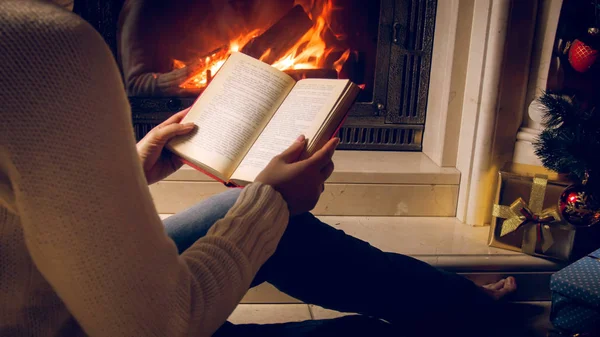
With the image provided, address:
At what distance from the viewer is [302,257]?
0.87 m

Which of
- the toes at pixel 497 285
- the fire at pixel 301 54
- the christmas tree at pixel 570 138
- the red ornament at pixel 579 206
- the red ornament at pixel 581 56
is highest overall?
the red ornament at pixel 581 56

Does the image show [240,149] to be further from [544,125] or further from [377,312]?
[544,125]

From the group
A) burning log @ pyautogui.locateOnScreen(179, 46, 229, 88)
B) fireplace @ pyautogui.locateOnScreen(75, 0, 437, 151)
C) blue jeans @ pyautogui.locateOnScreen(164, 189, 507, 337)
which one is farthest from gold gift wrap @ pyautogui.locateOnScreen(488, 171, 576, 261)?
burning log @ pyautogui.locateOnScreen(179, 46, 229, 88)

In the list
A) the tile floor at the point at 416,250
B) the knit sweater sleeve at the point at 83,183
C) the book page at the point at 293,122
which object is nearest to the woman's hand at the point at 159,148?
the book page at the point at 293,122

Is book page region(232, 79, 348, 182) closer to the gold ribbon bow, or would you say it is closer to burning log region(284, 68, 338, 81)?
the gold ribbon bow

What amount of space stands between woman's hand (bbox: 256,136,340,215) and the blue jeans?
21 centimetres

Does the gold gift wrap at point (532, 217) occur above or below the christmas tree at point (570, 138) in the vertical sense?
below

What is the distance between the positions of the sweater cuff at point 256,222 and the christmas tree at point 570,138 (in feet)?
2.81

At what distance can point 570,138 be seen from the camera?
3.95ft

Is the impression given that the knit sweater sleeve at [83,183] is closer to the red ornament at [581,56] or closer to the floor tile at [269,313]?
the floor tile at [269,313]

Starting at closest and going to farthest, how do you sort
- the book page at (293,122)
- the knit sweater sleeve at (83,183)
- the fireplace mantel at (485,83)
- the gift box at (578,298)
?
the knit sweater sleeve at (83,183) < the book page at (293,122) < the gift box at (578,298) < the fireplace mantel at (485,83)

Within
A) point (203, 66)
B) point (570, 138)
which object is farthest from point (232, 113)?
point (203, 66)

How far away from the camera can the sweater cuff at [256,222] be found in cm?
56

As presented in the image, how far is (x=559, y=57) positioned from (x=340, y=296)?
2.90 feet
